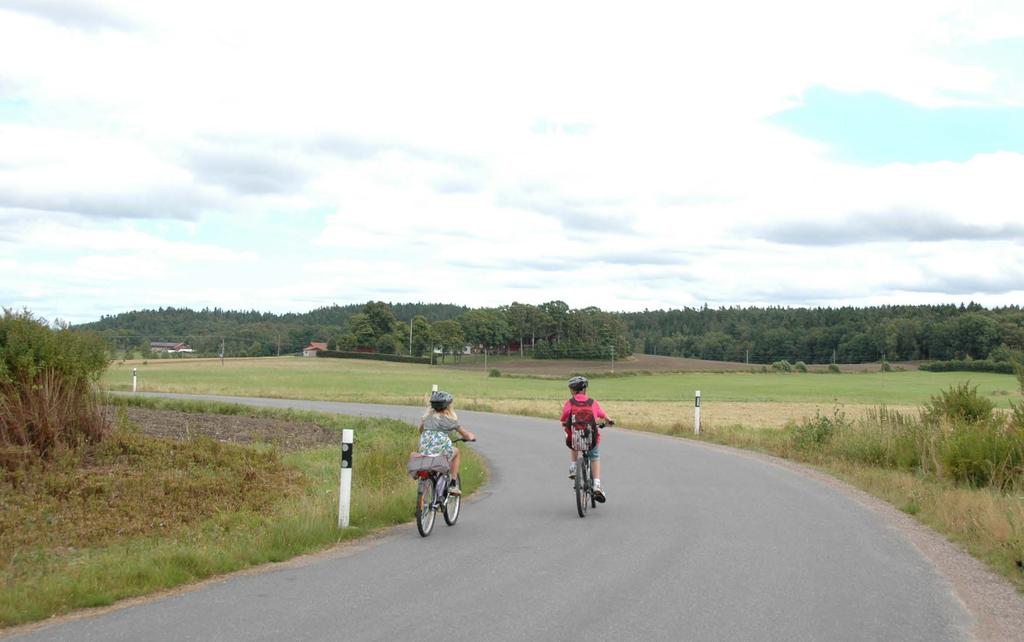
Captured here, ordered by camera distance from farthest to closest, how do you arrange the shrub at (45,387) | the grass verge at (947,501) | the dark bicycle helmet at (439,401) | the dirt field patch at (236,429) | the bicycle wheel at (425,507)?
the dirt field patch at (236,429) < the shrub at (45,387) < the dark bicycle helmet at (439,401) < the bicycle wheel at (425,507) < the grass verge at (947,501)

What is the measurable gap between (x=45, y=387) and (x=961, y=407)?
1815cm

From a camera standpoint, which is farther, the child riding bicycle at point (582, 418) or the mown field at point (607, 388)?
the mown field at point (607, 388)

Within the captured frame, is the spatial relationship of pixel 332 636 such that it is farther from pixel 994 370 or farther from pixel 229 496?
pixel 994 370

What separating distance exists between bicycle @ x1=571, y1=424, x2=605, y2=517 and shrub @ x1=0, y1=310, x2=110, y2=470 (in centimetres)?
821

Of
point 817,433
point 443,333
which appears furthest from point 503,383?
point 443,333

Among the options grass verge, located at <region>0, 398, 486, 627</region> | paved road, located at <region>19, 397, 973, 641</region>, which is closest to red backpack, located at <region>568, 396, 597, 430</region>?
paved road, located at <region>19, 397, 973, 641</region>

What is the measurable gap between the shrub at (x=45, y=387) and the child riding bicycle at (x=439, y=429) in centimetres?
695

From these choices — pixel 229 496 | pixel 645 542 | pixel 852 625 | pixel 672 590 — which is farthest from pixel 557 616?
pixel 229 496

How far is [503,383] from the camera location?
268 feet

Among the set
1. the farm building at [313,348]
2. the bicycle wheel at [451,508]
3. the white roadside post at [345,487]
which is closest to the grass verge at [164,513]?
the white roadside post at [345,487]

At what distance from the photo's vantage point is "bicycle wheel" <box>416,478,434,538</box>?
9734mm

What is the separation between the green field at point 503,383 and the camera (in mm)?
58469

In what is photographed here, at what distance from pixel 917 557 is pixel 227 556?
671 cm

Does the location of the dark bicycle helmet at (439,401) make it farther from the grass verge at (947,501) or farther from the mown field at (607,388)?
the mown field at (607,388)
